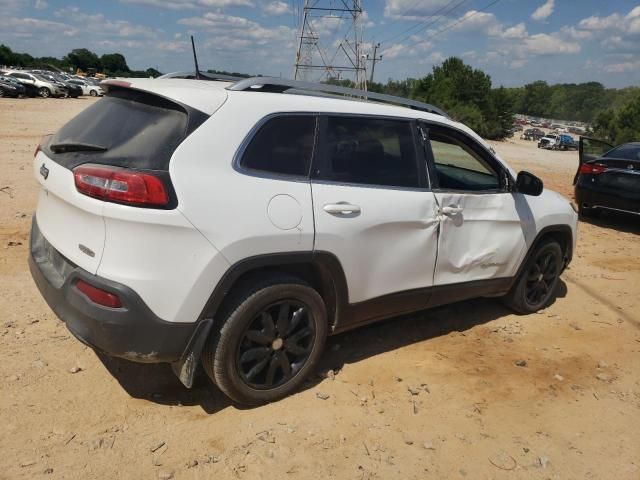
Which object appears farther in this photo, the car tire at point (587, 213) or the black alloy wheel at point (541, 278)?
the car tire at point (587, 213)

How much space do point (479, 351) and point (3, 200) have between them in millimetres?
6316

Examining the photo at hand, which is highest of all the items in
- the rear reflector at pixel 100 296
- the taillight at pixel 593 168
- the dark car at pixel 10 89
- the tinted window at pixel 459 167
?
the tinted window at pixel 459 167

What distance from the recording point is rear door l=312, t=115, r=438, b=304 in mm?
3127

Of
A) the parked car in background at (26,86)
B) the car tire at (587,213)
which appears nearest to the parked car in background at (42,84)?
the parked car in background at (26,86)

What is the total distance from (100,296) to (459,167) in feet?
10.0

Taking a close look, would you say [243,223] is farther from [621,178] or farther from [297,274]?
[621,178]

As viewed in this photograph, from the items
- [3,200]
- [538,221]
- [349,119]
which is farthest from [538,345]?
[3,200]

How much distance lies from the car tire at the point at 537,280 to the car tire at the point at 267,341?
229 centimetres

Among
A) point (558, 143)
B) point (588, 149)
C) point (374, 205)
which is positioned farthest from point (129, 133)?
point (558, 143)

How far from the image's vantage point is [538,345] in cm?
439

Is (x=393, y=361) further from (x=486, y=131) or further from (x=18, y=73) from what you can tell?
(x=486, y=131)

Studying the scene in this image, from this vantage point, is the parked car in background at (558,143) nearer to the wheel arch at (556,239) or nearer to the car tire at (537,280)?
the wheel arch at (556,239)

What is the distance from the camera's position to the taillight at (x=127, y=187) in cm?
250

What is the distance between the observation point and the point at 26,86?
3544 centimetres
